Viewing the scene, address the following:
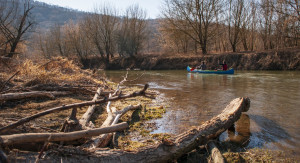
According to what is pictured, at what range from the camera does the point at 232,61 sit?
28828mm

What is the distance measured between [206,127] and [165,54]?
109 feet

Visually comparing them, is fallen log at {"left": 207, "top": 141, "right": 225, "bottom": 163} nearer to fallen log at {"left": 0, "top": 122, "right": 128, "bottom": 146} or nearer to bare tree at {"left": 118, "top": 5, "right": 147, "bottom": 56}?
fallen log at {"left": 0, "top": 122, "right": 128, "bottom": 146}

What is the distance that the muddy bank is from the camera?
24981mm

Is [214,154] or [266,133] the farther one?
[266,133]

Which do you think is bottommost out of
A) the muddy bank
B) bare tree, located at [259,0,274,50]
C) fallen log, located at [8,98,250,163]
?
fallen log, located at [8,98,250,163]

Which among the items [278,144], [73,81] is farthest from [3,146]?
[73,81]

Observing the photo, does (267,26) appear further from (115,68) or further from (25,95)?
(25,95)

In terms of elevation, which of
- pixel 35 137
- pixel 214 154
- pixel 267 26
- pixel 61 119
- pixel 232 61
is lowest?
pixel 214 154

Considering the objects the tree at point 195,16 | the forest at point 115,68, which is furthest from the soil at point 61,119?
the tree at point 195,16

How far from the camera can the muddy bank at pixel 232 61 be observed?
82.0 ft

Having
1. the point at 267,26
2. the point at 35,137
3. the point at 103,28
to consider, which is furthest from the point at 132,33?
the point at 35,137

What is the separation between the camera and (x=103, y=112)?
679 cm

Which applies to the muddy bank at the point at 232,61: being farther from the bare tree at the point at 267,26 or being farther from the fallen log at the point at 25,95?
the fallen log at the point at 25,95

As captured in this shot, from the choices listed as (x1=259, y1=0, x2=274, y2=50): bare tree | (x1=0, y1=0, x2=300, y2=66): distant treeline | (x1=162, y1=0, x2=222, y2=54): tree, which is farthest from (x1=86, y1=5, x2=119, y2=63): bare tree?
(x1=259, y1=0, x2=274, y2=50): bare tree
